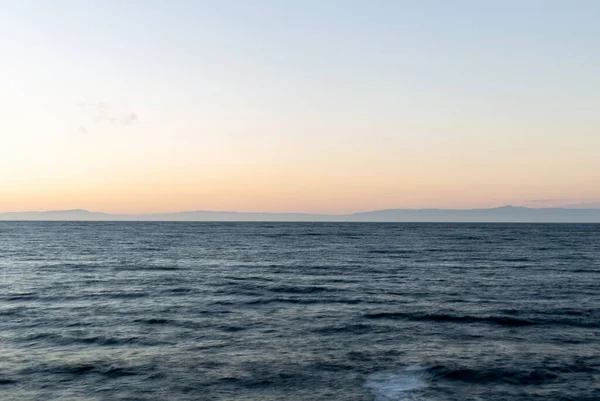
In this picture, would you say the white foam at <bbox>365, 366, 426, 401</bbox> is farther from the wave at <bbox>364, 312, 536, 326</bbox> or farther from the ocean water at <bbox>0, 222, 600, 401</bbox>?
the wave at <bbox>364, 312, 536, 326</bbox>

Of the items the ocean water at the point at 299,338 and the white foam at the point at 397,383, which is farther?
the ocean water at the point at 299,338

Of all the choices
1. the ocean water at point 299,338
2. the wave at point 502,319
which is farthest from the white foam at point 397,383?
the wave at point 502,319

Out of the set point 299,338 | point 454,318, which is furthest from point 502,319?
point 299,338

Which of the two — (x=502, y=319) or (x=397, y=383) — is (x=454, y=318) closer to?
(x=502, y=319)

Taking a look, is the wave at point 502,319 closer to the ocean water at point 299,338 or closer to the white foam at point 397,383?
the ocean water at point 299,338

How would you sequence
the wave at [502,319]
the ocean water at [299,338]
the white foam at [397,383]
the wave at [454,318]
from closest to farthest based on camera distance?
1. the white foam at [397,383]
2. the ocean water at [299,338]
3. the wave at [502,319]
4. the wave at [454,318]

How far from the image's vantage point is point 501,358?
23875 mm

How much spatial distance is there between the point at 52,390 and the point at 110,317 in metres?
13.6

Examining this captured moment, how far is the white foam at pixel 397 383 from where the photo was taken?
19188 mm

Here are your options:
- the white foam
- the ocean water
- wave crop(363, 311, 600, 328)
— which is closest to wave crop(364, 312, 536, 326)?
wave crop(363, 311, 600, 328)

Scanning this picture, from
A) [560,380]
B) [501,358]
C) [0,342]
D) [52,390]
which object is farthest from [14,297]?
[560,380]

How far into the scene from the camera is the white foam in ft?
63.0

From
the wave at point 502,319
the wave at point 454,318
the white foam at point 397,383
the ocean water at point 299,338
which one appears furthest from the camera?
the wave at point 454,318

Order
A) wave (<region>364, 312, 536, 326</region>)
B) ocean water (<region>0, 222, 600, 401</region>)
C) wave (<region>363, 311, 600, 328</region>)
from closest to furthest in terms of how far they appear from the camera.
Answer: ocean water (<region>0, 222, 600, 401</region>), wave (<region>363, 311, 600, 328</region>), wave (<region>364, 312, 536, 326</region>)
